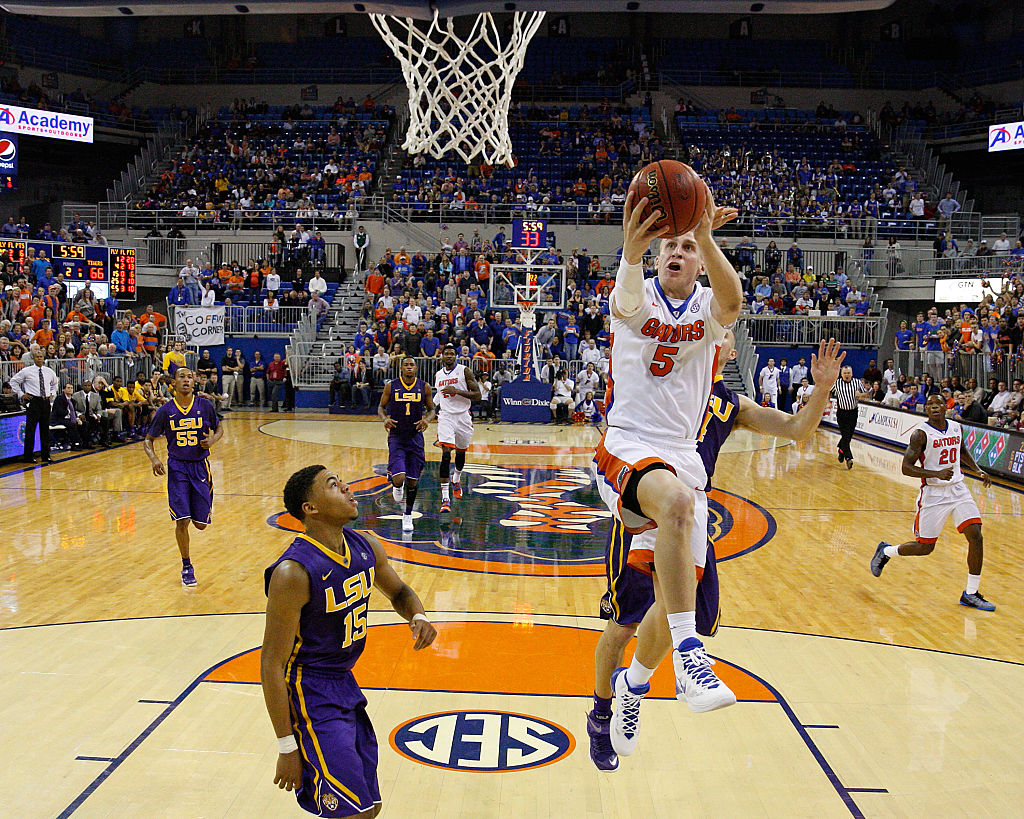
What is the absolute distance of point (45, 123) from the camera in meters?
28.5

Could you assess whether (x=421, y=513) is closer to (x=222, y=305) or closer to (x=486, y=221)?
(x=222, y=305)

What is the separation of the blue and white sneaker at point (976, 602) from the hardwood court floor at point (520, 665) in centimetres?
16

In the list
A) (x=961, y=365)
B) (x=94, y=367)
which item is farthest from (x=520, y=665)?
(x=961, y=365)

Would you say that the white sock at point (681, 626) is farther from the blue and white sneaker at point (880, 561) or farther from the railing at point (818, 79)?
the railing at point (818, 79)

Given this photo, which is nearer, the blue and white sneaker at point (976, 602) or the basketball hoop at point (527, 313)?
the blue and white sneaker at point (976, 602)

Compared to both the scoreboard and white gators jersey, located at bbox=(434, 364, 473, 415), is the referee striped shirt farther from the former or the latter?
the scoreboard

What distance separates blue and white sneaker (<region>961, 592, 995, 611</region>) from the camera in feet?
26.6

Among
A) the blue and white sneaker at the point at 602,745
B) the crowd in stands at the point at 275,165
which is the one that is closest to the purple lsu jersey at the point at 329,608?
the blue and white sneaker at the point at 602,745

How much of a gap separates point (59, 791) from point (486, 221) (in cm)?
2427

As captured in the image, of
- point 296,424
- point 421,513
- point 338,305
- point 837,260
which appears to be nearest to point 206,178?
point 338,305

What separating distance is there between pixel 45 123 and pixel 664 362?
2968 centimetres

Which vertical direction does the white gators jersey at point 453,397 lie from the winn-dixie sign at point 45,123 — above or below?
below

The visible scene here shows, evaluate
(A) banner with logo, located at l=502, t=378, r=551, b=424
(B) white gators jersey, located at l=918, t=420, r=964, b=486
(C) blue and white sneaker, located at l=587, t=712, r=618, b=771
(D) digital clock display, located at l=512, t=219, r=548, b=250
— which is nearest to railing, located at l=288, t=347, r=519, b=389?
(A) banner with logo, located at l=502, t=378, r=551, b=424

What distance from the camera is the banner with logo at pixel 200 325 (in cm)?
2308
